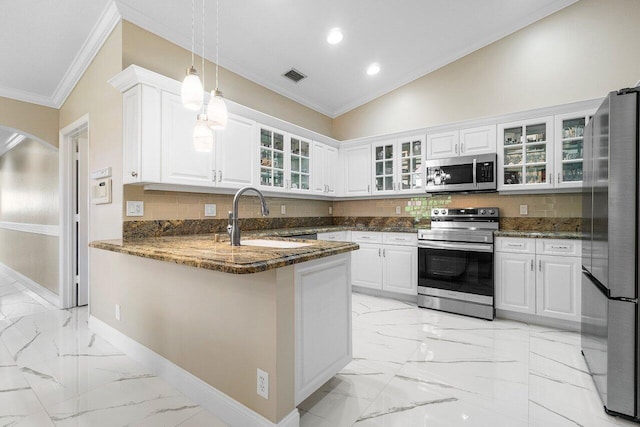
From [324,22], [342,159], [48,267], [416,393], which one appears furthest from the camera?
[342,159]

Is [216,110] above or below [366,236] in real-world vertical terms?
above

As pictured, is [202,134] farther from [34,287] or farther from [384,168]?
[34,287]

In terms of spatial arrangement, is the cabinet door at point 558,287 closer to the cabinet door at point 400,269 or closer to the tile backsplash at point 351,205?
the tile backsplash at point 351,205

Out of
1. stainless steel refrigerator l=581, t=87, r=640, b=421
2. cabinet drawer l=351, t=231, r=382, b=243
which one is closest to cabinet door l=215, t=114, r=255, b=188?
cabinet drawer l=351, t=231, r=382, b=243

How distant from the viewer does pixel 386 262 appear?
13.0 feet

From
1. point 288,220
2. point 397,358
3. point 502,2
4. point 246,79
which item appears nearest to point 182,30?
point 246,79

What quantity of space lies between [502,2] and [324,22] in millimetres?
1857

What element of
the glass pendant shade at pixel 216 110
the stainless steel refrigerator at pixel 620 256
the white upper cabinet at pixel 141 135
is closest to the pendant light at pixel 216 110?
the glass pendant shade at pixel 216 110

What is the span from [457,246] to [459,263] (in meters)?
0.19

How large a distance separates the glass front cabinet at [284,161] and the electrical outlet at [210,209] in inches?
22.5

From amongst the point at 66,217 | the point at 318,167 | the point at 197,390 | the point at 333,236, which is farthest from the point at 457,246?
the point at 66,217

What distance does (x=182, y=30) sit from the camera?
9.45 ft

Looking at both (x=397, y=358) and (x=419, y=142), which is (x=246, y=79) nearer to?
(x=419, y=142)

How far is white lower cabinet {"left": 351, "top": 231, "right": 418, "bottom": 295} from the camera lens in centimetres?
378
